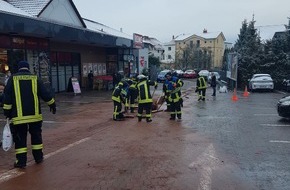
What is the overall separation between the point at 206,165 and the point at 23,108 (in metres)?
3.58

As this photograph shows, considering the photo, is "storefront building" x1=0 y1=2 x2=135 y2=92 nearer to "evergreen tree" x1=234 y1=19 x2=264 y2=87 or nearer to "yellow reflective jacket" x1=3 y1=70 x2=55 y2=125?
"yellow reflective jacket" x1=3 y1=70 x2=55 y2=125

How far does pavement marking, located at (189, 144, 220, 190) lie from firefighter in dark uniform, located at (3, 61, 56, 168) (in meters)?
3.04

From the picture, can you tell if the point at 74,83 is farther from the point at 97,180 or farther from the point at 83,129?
Answer: the point at 97,180

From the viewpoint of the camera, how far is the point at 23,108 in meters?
6.50

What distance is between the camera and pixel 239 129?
10461 mm

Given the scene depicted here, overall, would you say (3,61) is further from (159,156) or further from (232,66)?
(232,66)

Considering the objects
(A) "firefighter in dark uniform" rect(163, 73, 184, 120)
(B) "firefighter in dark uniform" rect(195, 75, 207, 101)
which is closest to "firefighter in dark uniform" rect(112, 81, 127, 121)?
(A) "firefighter in dark uniform" rect(163, 73, 184, 120)

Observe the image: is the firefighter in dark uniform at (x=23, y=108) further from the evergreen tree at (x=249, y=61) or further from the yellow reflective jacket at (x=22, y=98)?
the evergreen tree at (x=249, y=61)

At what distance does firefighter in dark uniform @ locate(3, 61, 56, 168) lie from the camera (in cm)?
645

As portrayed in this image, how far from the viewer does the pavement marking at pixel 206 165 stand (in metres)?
5.58

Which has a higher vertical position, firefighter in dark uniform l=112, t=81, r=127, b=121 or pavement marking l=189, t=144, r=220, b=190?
firefighter in dark uniform l=112, t=81, r=127, b=121

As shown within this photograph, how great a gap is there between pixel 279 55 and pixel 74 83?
17864 millimetres

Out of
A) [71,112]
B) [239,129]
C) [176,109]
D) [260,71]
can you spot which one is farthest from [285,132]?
[260,71]

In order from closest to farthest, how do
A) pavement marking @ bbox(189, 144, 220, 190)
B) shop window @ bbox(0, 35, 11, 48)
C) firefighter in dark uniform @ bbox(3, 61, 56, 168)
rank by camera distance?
pavement marking @ bbox(189, 144, 220, 190), firefighter in dark uniform @ bbox(3, 61, 56, 168), shop window @ bbox(0, 35, 11, 48)
